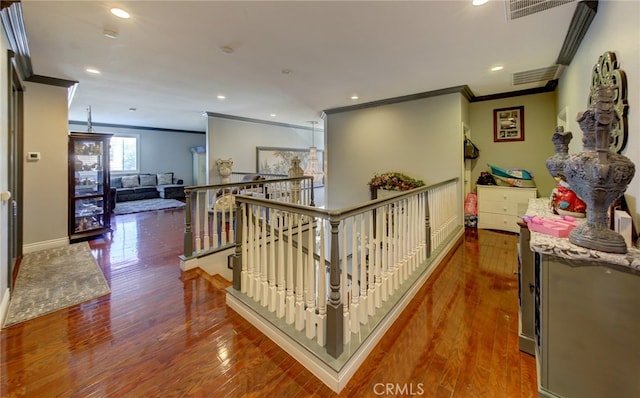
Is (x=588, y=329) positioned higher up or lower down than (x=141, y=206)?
lower down

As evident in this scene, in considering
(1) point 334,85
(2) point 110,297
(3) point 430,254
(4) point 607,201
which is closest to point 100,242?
(2) point 110,297

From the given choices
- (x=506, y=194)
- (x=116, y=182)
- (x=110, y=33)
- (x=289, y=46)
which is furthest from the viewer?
(x=116, y=182)

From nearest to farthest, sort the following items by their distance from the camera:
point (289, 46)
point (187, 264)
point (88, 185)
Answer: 1. point (289, 46)
2. point (187, 264)
3. point (88, 185)

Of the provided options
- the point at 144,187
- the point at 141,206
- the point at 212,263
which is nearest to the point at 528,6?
the point at 212,263

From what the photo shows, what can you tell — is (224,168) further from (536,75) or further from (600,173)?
(600,173)

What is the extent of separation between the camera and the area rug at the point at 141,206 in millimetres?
6926

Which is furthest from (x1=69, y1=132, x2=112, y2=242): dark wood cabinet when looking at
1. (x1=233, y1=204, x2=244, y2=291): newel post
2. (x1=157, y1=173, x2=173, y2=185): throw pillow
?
(x1=157, y1=173, x2=173, y2=185): throw pillow

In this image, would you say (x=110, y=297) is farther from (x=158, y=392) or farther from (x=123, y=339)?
(x=158, y=392)

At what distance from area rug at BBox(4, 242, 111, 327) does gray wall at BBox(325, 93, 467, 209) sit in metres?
4.51

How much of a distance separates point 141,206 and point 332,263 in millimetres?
7849

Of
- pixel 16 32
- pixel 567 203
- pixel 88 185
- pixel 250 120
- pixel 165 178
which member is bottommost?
pixel 567 203

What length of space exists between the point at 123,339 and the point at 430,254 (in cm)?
305

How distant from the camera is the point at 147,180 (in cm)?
909

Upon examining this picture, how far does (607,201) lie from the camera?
117 centimetres
